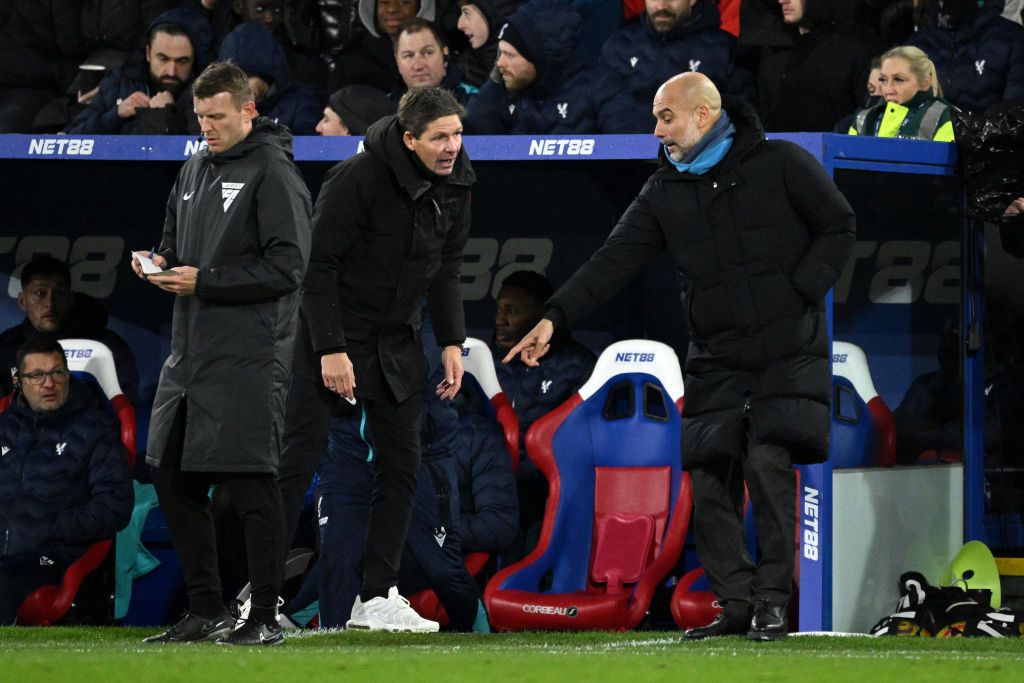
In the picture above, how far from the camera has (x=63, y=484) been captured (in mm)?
8672

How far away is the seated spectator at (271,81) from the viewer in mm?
9164

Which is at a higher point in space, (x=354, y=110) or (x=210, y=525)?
(x=354, y=110)

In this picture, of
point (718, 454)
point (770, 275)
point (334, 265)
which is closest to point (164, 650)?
point (334, 265)

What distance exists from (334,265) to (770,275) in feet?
4.69

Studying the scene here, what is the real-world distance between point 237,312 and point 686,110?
5.12ft

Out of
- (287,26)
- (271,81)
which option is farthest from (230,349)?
(287,26)

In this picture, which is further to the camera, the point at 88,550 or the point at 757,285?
the point at 88,550

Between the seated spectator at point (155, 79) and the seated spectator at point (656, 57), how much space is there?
2.06 m

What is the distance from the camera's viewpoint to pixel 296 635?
6441mm

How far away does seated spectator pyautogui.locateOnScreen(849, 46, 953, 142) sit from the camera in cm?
794

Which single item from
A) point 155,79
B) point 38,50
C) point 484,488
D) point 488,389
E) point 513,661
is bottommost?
point 513,661

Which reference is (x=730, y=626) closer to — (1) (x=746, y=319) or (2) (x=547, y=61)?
(1) (x=746, y=319)

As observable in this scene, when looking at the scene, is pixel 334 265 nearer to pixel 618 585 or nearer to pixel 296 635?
pixel 296 635

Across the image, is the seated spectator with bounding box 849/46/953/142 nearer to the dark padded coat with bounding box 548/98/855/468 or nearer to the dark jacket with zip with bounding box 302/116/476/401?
the dark padded coat with bounding box 548/98/855/468
